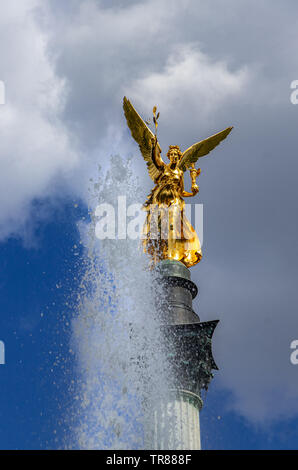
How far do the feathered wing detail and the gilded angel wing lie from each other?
899 mm

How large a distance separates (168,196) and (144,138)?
249cm

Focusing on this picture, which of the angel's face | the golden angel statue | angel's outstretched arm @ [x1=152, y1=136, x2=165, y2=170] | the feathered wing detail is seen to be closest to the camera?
the golden angel statue

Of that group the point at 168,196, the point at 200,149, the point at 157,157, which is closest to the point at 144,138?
the point at 157,157

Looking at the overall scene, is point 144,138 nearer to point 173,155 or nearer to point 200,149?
point 173,155

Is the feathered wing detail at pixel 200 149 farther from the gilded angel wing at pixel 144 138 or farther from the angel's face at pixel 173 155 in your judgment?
the gilded angel wing at pixel 144 138

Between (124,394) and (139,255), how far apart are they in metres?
5.11

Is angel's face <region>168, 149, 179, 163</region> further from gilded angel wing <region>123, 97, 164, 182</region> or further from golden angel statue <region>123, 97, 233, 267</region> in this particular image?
gilded angel wing <region>123, 97, 164, 182</region>

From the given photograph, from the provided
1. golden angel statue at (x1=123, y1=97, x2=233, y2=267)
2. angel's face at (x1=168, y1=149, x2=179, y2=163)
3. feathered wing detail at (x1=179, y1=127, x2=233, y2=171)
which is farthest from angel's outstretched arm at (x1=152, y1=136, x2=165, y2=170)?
feathered wing detail at (x1=179, y1=127, x2=233, y2=171)

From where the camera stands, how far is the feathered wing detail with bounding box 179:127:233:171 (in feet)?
71.2

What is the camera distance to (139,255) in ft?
63.9

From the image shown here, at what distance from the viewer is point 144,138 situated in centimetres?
2184

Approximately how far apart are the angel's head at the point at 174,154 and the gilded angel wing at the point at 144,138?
34 centimetres
